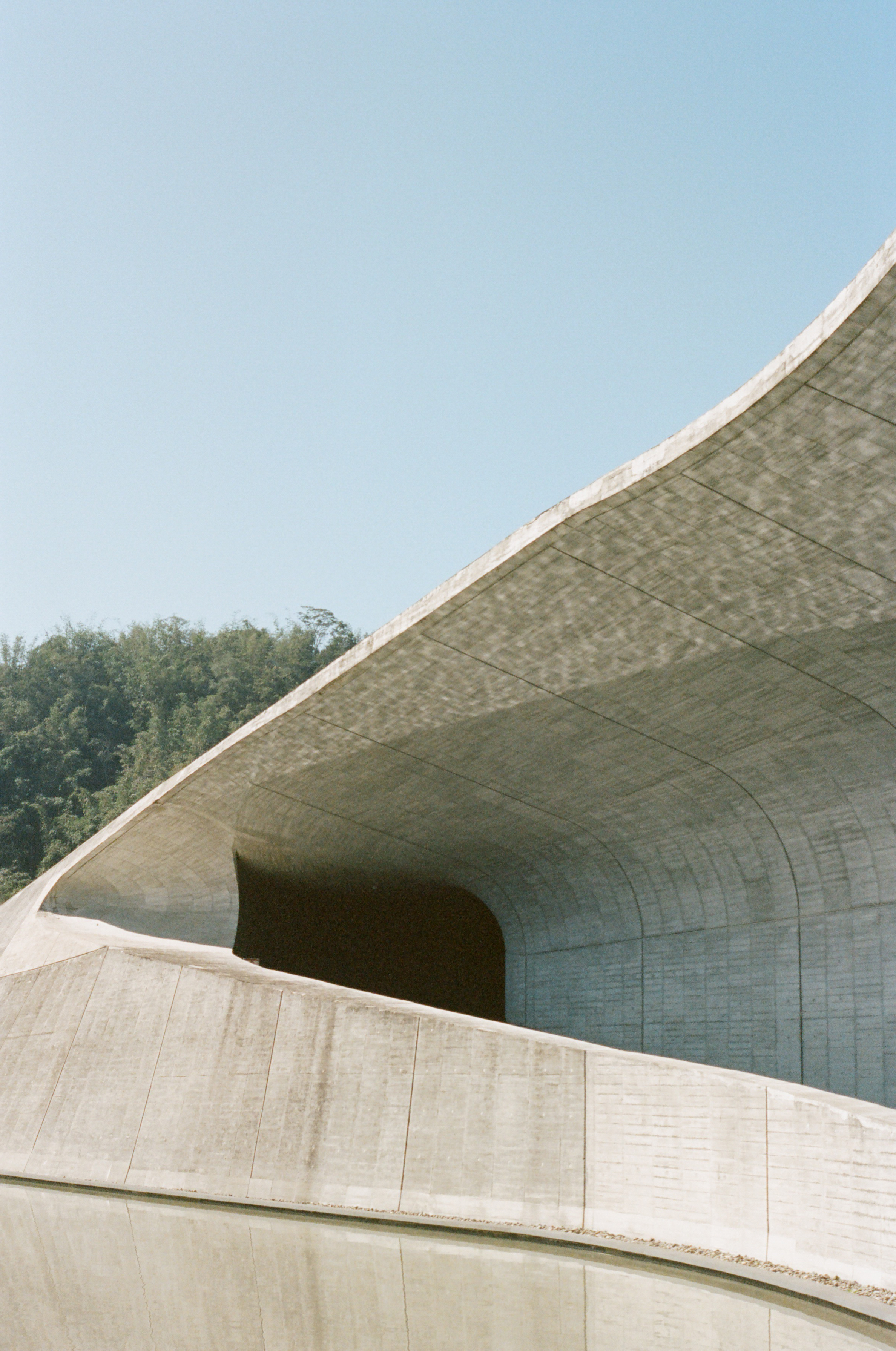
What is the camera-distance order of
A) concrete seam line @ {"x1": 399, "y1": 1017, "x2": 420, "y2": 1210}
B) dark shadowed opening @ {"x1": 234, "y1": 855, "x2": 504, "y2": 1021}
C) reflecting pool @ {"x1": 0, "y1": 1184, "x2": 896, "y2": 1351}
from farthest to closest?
dark shadowed opening @ {"x1": 234, "y1": 855, "x2": 504, "y2": 1021} < concrete seam line @ {"x1": 399, "y1": 1017, "x2": 420, "y2": 1210} < reflecting pool @ {"x1": 0, "y1": 1184, "x2": 896, "y2": 1351}

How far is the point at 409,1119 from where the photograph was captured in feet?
30.6

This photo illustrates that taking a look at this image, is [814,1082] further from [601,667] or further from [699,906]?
[601,667]

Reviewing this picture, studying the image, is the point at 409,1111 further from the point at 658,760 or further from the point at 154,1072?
the point at 658,760

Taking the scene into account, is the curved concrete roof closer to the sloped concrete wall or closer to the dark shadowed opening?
the dark shadowed opening

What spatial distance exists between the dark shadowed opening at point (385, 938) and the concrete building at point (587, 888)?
477 millimetres

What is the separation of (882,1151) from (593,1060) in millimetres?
2435

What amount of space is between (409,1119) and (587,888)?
601 centimetres

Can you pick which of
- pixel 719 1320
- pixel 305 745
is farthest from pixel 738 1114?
Answer: pixel 305 745

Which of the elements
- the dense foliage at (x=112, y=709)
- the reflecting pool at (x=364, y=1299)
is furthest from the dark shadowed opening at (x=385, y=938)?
the dense foliage at (x=112, y=709)

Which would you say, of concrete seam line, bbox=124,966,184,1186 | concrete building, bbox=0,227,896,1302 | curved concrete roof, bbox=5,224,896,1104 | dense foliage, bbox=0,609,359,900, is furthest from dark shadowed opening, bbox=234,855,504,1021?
dense foliage, bbox=0,609,359,900

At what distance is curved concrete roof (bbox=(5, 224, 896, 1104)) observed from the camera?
300 inches

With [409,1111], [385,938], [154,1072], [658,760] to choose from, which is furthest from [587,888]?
[409,1111]

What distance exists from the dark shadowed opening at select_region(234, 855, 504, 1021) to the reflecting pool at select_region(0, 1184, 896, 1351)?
873 cm

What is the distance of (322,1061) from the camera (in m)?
10.2
